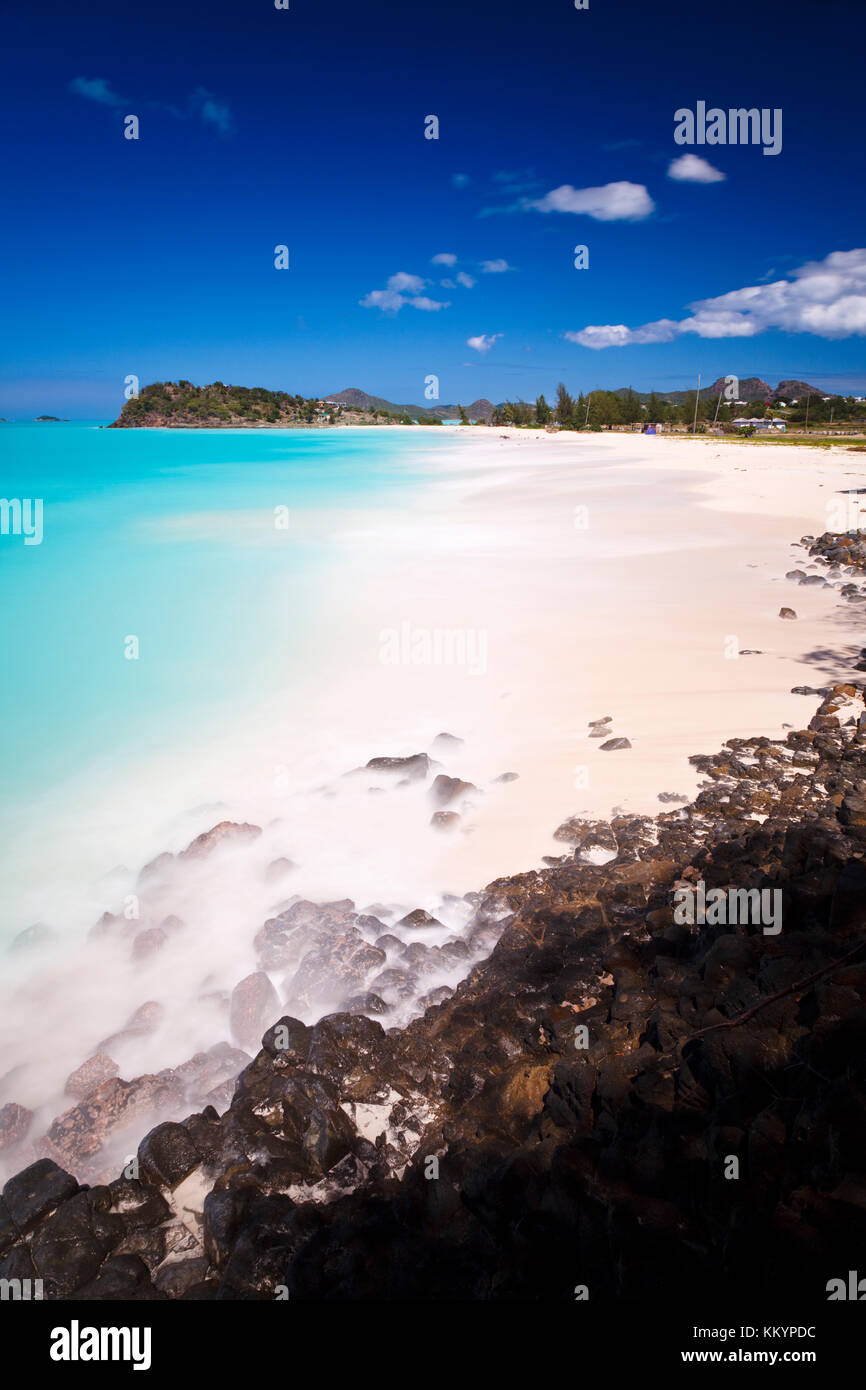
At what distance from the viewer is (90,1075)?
429 centimetres

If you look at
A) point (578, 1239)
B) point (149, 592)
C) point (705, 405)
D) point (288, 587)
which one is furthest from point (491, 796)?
point (705, 405)

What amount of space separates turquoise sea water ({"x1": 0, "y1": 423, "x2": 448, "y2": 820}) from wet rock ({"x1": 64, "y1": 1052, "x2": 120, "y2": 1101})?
4.17m

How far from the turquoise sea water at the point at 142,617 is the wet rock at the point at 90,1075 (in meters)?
4.17

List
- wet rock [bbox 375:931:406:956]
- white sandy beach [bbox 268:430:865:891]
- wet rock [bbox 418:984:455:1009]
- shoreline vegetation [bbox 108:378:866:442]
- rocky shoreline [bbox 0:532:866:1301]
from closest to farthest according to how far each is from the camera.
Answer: rocky shoreline [bbox 0:532:866:1301]
wet rock [bbox 418:984:455:1009]
wet rock [bbox 375:931:406:956]
white sandy beach [bbox 268:430:865:891]
shoreline vegetation [bbox 108:378:866:442]

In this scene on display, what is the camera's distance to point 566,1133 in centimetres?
315

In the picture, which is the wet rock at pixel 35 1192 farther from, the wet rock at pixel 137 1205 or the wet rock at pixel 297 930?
the wet rock at pixel 297 930

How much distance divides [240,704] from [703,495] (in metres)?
23.8

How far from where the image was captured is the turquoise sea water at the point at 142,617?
9375mm

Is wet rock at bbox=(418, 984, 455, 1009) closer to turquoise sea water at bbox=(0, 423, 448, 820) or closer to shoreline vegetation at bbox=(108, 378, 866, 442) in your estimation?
turquoise sea water at bbox=(0, 423, 448, 820)

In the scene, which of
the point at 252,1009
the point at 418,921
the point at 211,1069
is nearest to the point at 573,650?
the point at 418,921

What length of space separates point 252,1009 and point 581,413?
433 ft

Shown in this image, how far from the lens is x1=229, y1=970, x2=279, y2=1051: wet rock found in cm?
444

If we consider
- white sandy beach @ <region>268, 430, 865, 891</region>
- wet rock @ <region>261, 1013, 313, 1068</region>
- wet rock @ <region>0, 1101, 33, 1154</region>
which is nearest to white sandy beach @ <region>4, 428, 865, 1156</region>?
white sandy beach @ <region>268, 430, 865, 891</region>
